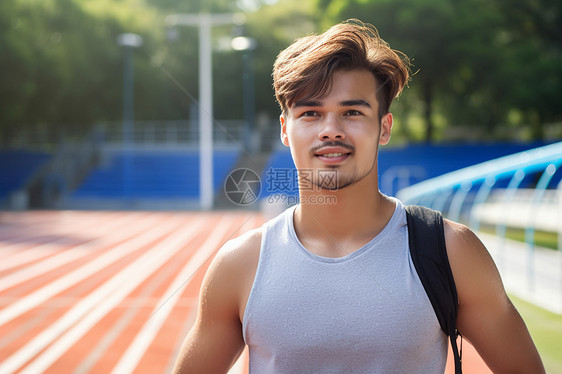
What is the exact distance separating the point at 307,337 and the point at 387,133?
409mm

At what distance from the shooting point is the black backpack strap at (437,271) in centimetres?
93

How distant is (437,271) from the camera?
93cm

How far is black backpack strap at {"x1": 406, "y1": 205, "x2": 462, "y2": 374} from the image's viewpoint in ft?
3.04

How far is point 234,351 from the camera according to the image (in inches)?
40.7

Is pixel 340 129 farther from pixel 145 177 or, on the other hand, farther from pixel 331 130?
pixel 145 177

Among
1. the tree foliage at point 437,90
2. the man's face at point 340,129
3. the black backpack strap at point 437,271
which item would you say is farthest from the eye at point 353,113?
the tree foliage at point 437,90

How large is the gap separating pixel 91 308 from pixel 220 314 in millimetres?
3448

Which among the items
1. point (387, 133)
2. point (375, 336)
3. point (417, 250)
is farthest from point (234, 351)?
point (387, 133)

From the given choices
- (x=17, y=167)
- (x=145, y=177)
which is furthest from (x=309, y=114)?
(x=17, y=167)

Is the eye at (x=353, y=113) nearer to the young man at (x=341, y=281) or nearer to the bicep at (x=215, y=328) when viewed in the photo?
the young man at (x=341, y=281)

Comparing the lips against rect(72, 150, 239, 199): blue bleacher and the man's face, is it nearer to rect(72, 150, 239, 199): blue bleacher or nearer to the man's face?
the man's face

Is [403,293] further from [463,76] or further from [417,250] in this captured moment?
[463,76]

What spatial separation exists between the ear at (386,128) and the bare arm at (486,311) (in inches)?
7.5

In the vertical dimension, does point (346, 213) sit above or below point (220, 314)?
above
